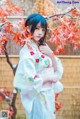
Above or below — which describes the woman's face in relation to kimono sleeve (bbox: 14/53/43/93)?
above

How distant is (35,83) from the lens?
3.59m

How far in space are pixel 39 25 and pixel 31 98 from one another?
69 centimetres

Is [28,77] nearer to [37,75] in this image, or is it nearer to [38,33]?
[37,75]

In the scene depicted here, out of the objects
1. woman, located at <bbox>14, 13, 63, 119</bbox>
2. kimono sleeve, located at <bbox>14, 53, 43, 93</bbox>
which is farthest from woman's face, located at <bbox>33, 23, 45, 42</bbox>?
kimono sleeve, located at <bbox>14, 53, 43, 93</bbox>

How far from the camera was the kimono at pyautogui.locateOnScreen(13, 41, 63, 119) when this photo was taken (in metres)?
3.62

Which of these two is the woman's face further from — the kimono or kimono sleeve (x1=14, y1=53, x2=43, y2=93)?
kimono sleeve (x1=14, y1=53, x2=43, y2=93)

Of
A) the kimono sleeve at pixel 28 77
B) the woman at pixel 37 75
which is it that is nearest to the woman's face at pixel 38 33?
the woman at pixel 37 75

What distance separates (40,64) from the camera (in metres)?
3.70

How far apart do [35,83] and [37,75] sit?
92mm

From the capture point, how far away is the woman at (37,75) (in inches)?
143

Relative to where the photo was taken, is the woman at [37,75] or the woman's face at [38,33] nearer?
the woman at [37,75]

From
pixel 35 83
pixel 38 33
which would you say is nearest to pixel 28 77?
pixel 35 83

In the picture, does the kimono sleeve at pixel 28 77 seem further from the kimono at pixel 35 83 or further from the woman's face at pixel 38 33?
the woman's face at pixel 38 33

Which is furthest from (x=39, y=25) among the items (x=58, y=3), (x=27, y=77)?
(x=58, y=3)
